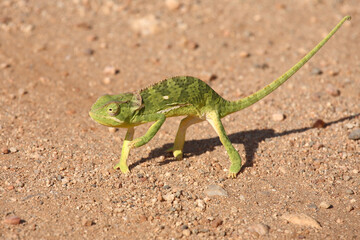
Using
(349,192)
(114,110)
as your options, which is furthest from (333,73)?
(114,110)

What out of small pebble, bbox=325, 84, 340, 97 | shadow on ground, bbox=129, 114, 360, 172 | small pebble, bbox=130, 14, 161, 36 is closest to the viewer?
shadow on ground, bbox=129, 114, 360, 172

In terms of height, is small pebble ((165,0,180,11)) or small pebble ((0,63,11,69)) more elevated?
small pebble ((165,0,180,11))

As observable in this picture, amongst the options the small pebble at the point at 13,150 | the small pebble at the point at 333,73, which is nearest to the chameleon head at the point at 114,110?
the small pebble at the point at 13,150

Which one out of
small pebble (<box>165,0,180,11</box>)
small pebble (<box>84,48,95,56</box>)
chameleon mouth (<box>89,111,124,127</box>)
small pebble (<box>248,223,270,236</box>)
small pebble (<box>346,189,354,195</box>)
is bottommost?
small pebble (<box>346,189,354,195</box>)

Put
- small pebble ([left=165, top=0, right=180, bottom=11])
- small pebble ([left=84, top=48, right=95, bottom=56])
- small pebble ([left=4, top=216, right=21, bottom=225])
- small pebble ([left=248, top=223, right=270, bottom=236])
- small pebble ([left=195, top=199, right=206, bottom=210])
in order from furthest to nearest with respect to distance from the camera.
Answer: small pebble ([left=165, top=0, right=180, bottom=11]) < small pebble ([left=84, top=48, right=95, bottom=56]) < small pebble ([left=195, top=199, right=206, bottom=210]) < small pebble ([left=248, top=223, right=270, bottom=236]) < small pebble ([left=4, top=216, right=21, bottom=225])

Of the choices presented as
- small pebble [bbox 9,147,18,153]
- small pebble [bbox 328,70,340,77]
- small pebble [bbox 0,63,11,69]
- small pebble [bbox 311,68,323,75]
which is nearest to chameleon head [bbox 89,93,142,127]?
small pebble [bbox 9,147,18,153]

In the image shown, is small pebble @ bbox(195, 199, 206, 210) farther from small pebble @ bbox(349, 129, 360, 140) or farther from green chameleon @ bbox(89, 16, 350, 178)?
small pebble @ bbox(349, 129, 360, 140)

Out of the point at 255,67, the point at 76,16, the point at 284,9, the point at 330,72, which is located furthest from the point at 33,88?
the point at 284,9

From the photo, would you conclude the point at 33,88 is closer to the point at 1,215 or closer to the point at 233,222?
the point at 1,215
